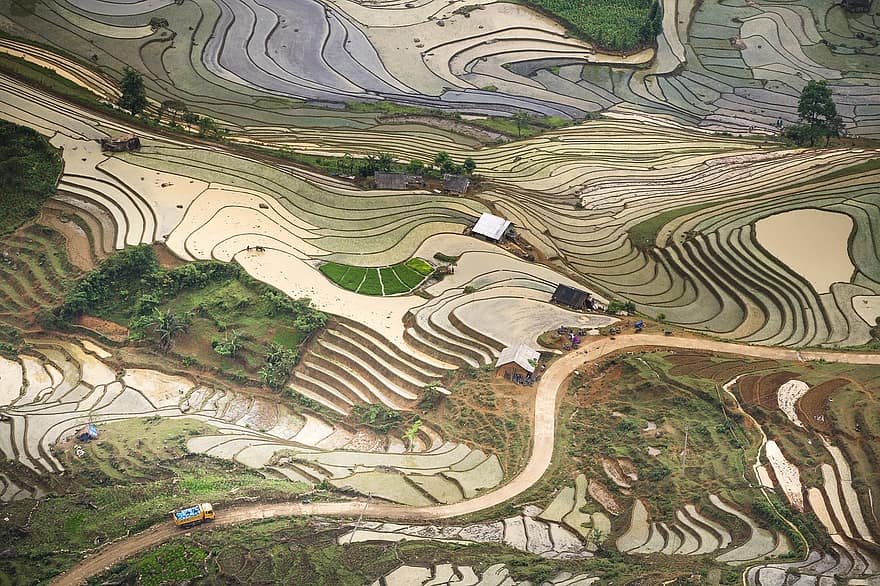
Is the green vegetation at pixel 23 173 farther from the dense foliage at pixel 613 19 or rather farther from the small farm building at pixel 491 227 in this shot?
the dense foliage at pixel 613 19

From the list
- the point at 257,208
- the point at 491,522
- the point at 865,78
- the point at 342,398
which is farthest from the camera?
the point at 865,78

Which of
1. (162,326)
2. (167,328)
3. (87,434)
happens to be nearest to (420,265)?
(167,328)

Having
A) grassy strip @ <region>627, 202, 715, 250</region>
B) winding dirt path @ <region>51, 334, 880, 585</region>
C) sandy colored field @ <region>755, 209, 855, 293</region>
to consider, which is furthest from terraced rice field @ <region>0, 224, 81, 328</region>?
sandy colored field @ <region>755, 209, 855, 293</region>

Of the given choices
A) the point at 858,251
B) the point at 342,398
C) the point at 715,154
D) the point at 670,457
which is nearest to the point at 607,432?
the point at 670,457

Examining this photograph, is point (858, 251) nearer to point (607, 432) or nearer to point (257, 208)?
point (607, 432)

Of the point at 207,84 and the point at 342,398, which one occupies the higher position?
the point at 207,84

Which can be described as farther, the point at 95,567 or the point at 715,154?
the point at 715,154
